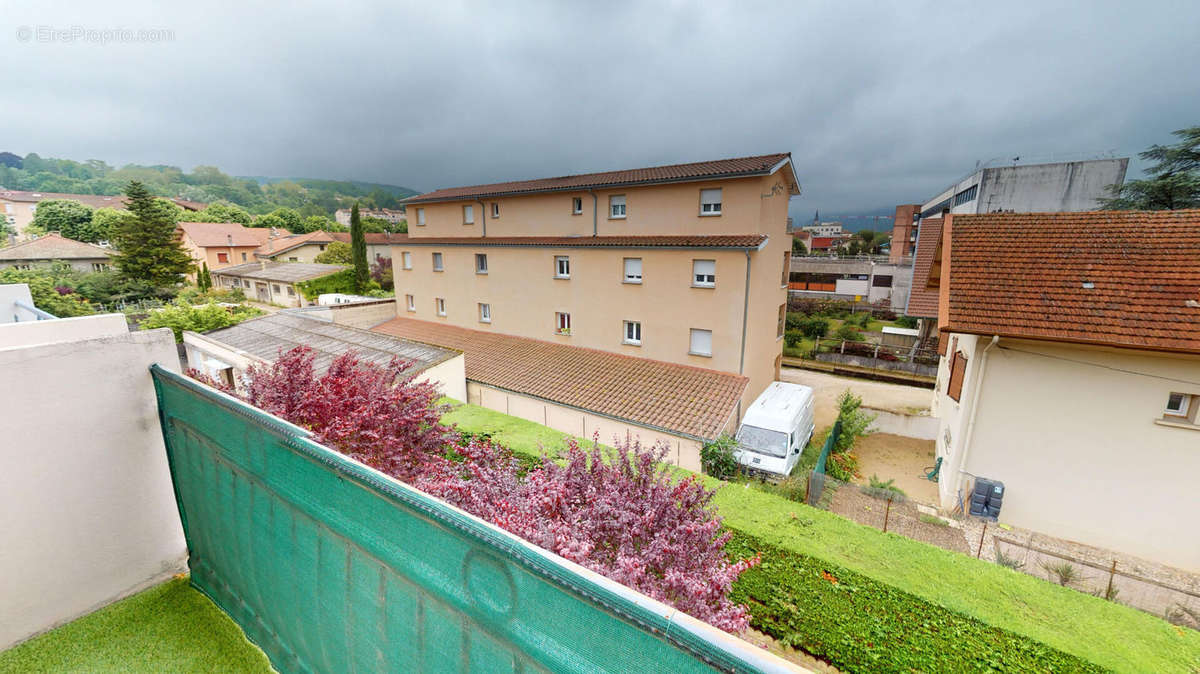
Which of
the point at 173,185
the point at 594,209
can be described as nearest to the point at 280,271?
the point at 594,209

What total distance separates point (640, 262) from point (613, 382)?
14.8 ft

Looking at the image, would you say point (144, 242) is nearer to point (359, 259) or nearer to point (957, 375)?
point (359, 259)

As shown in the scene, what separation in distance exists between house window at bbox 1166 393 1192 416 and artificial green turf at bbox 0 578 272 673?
13.6 meters

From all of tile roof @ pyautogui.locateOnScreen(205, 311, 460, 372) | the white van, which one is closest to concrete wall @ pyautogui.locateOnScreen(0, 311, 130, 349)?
tile roof @ pyautogui.locateOnScreen(205, 311, 460, 372)

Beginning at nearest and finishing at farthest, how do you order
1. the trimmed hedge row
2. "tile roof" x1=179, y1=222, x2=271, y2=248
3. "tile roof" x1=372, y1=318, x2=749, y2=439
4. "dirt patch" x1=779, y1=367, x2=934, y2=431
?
the trimmed hedge row → "tile roof" x1=372, y1=318, x2=749, y2=439 → "dirt patch" x1=779, y1=367, x2=934, y2=431 → "tile roof" x1=179, y1=222, x2=271, y2=248

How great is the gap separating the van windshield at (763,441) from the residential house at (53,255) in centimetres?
5308

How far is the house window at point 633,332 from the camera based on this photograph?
16.7m

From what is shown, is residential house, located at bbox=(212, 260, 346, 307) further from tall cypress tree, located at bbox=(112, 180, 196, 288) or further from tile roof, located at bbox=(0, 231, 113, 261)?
tile roof, located at bbox=(0, 231, 113, 261)

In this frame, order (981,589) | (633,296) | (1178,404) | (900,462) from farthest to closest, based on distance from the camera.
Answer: (633,296) < (900,462) < (1178,404) < (981,589)

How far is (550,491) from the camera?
4152 millimetres

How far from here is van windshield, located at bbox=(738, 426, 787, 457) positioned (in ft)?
38.7

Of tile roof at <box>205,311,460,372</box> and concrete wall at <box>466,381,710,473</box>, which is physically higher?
tile roof at <box>205,311,460,372</box>

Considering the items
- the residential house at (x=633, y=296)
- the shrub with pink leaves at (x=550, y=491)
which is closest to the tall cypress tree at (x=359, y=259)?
→ the residential house at (x=633, y=296)

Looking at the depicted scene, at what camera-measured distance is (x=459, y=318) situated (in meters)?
22.5
